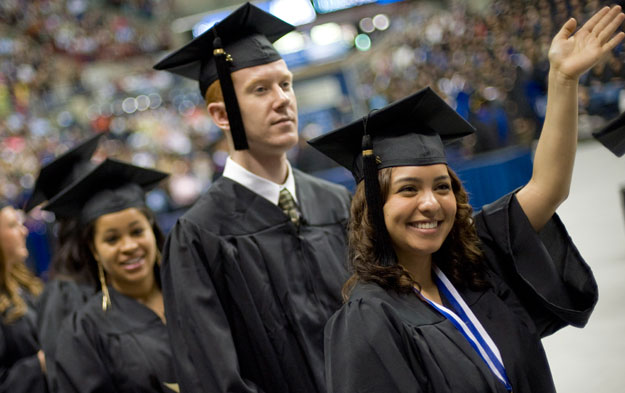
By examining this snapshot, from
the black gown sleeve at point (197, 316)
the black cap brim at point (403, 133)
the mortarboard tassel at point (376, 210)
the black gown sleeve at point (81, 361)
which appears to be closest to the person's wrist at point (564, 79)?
the black cap brim at point (403, 133)

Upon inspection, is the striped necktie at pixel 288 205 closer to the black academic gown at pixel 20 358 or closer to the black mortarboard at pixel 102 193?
the black mortarboard at pixel 102 193

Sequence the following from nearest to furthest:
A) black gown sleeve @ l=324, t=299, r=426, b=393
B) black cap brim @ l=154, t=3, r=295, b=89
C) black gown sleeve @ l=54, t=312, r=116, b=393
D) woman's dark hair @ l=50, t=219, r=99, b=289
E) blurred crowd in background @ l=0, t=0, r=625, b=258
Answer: black gown sleeve @ l=324, t=299, r=426, b=393 → black cap brim @ l=154, t=3, r=295, b=89 → black gown sleeve @ l=54, t=312, r=116, b=393 → woman's dark hair @ l=50, t=219, r=99, b=289 → blurred crowd in background @ l=0, t=0, r=625, b=258

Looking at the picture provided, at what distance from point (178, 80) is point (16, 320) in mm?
20687

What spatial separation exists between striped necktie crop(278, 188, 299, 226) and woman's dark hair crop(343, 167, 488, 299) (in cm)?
64

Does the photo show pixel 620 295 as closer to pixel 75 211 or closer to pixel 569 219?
pixel 569 219

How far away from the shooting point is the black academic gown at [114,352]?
2916 millimetres

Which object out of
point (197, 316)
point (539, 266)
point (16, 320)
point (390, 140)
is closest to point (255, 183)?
point (197, 316)

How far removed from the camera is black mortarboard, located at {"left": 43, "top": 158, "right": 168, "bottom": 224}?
3.24 metres

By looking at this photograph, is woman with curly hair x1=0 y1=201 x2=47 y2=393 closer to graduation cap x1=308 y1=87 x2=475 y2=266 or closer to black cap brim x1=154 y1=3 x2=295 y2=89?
black cap brim x1=154 y1=3 x2=295 y2=89

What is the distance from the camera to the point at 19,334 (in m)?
3.58

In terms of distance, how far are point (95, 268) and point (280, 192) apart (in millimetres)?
1184

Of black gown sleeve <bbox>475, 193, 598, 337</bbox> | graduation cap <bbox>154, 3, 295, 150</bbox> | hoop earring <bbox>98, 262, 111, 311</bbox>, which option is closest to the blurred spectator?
black gown sleeve <bbox>475, 193, 598, 337</bbox>

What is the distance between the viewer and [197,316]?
2.38m

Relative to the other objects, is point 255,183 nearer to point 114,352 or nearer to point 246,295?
point 246,295
